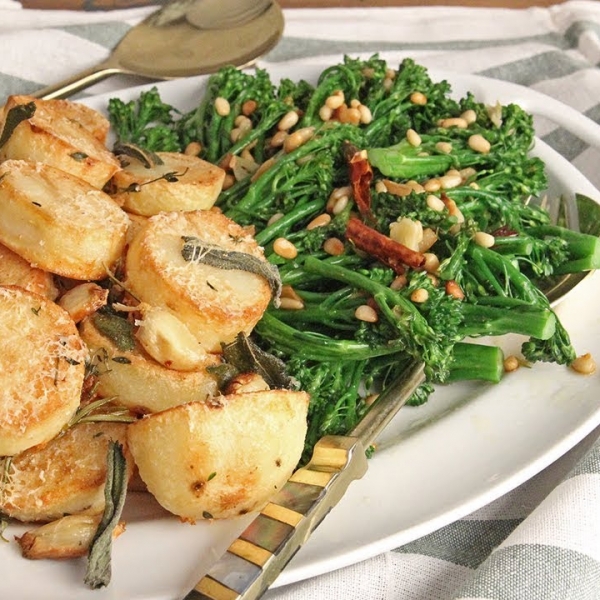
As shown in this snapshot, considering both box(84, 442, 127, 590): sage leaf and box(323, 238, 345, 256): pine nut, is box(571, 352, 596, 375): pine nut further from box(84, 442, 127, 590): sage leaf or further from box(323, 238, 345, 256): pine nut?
box(84, 442, 127, 590): sage leaf

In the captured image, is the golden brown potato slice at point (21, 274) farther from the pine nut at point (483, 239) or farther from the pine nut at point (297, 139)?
the pine nut at point (483, 239)


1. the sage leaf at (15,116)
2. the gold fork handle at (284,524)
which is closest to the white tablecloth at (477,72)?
the gold fork handle at (284,524)

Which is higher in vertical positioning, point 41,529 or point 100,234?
point 100,234

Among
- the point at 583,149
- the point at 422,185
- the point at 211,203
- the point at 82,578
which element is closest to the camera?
the point at 82,578

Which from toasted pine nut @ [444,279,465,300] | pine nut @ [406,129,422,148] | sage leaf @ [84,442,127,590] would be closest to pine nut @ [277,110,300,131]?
pine nut @ [406,129,422,148]

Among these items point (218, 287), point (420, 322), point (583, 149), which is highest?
point (218, 287)

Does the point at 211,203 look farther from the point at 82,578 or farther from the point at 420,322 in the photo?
the point at 82,578

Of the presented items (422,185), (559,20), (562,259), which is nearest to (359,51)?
(559,20)
